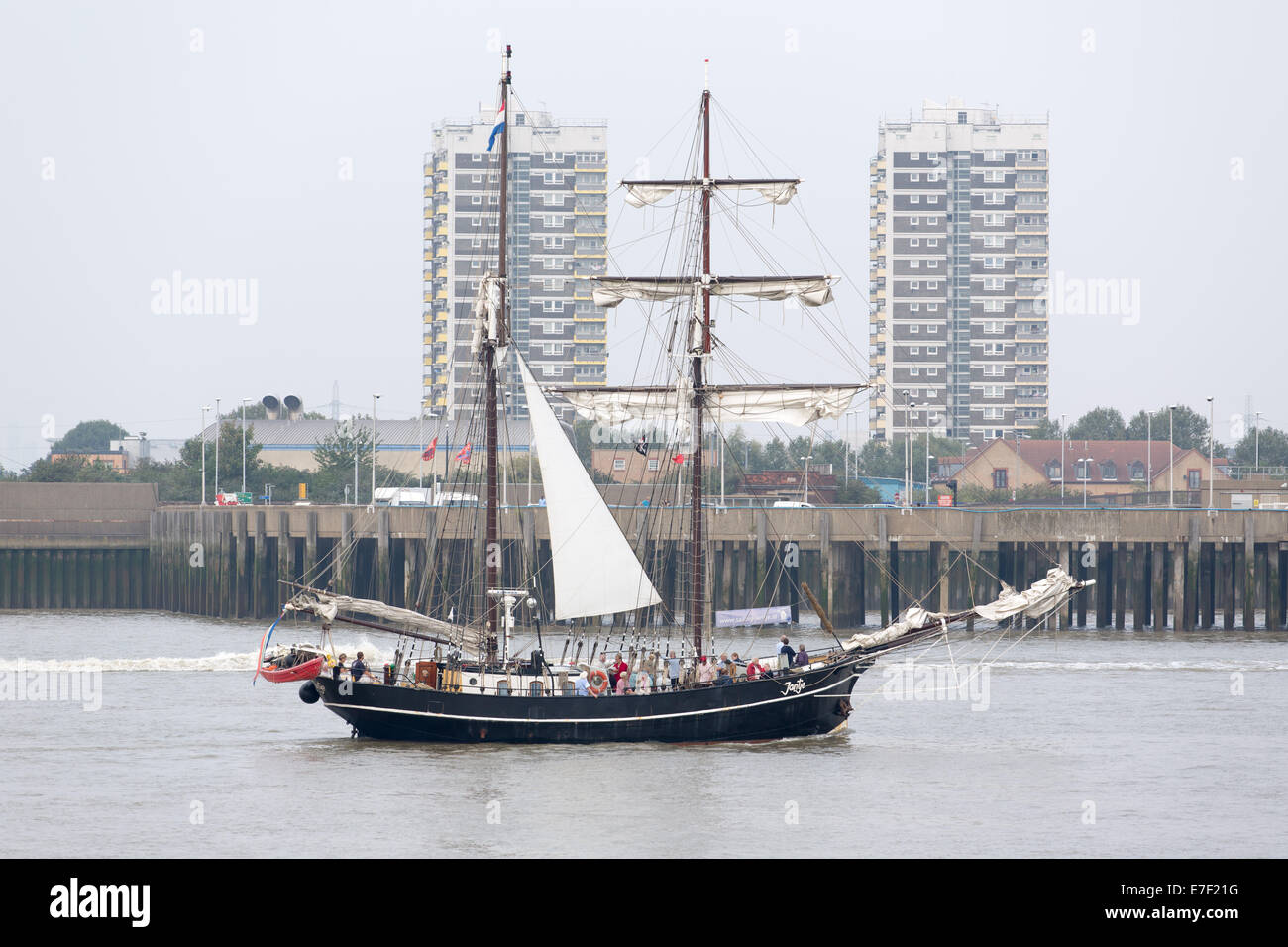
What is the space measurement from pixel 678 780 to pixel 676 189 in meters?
20.6

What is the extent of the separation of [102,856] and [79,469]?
4983 inches

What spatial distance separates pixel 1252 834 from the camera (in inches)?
1351

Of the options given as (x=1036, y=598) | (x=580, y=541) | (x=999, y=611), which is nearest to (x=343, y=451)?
(x=580, y=541)

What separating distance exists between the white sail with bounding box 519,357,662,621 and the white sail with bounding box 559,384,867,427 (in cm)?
360

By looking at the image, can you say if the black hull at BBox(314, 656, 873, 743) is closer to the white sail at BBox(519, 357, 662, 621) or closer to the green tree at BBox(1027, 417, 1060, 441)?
the white sail at BBox(519, 357, 662, 621)

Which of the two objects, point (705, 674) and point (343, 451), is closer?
point (705, 674)

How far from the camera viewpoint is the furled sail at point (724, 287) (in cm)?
5194

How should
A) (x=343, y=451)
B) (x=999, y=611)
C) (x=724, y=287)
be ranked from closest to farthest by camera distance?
1. (x=999, y=611)
2. (x=724, y=287)
3. (x=343, y=451)

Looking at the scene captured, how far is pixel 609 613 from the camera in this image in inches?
1934

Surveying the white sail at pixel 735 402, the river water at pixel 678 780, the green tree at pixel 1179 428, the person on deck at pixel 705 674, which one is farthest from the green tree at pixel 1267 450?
the person on deck at pixel 705 674

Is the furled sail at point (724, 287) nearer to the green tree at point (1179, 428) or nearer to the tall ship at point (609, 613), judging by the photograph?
the tall ship at point (609, 613)

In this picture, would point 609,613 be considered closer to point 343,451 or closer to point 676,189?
point 676,189

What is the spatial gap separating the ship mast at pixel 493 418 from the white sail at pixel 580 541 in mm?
1149
